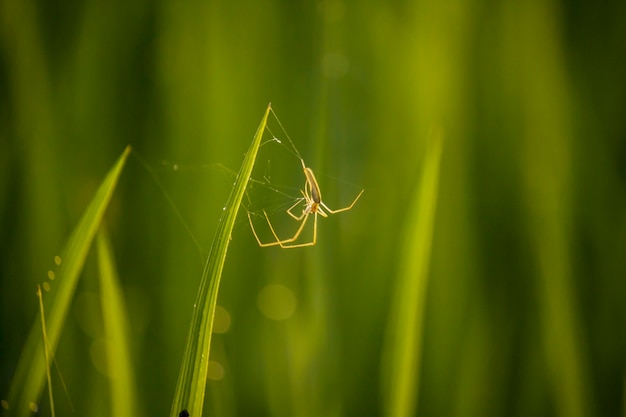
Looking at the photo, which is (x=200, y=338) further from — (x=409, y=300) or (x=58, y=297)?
(x=409, y=300)

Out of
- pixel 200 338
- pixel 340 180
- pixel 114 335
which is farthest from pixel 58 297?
pixel 340 180

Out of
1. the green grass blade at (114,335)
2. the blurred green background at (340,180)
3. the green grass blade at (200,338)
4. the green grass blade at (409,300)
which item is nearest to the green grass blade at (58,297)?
the green grass blade at (114,335)

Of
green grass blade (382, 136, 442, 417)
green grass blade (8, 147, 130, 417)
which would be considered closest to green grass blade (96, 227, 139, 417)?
green grass blade (8, 147, 130, 417)

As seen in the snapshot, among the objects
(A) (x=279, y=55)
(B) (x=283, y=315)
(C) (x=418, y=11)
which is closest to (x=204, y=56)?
(A) (x=279, y=55)

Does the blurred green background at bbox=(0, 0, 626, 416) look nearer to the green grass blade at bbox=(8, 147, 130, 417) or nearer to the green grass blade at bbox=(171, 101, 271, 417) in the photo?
the green grass blade at bbox=(8, 147, 130, 417)

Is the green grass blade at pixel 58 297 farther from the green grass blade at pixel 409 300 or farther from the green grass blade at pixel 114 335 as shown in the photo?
the green grass blade at pixel 409 300
